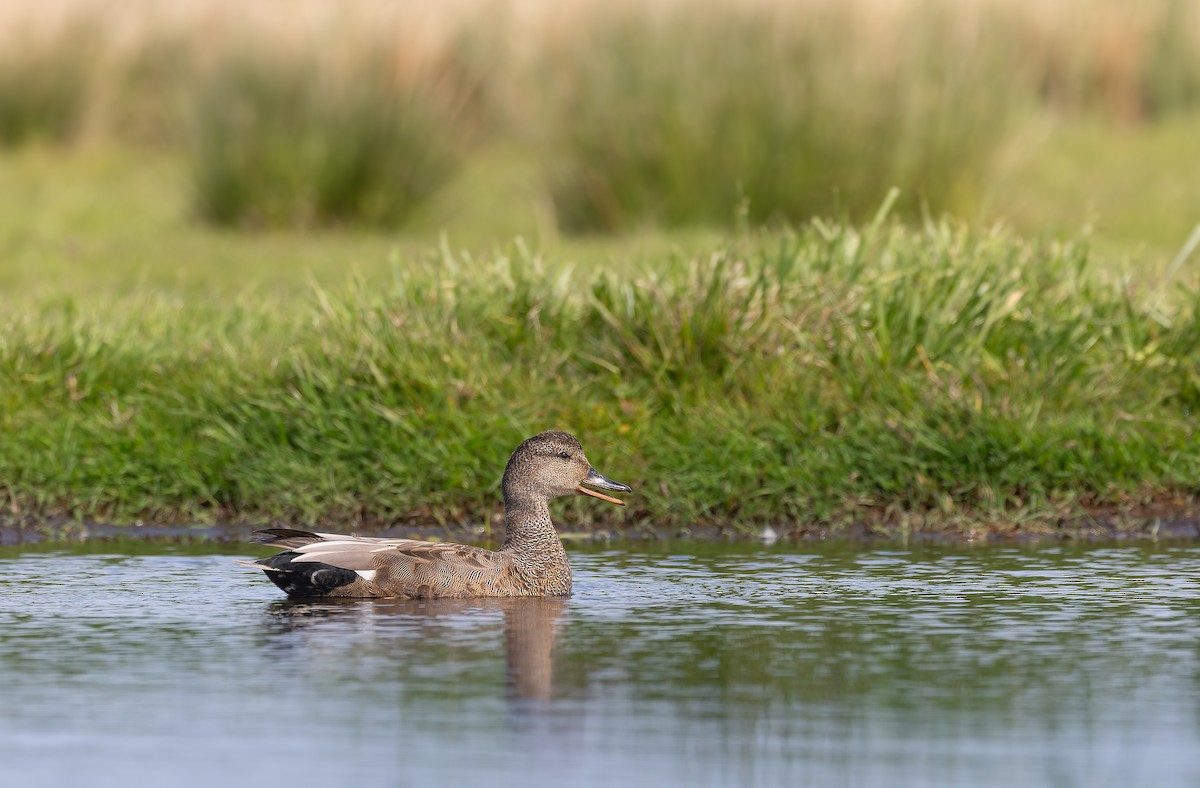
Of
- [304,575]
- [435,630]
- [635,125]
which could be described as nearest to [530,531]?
[304,575]

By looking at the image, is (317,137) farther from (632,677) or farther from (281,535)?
(632,677)

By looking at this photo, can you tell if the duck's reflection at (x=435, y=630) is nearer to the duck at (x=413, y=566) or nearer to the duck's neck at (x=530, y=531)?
the duck at (x=413, y=566)

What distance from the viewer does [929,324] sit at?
10.9 metres

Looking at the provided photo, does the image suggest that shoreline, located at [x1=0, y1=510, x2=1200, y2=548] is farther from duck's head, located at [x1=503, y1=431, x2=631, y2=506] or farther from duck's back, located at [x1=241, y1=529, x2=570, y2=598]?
duck's back, located at [x1=241, y1=529, x2=570, y2=598]

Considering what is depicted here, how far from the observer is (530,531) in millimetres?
8344

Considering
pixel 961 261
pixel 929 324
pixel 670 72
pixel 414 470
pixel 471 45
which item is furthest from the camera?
pixel 471 45

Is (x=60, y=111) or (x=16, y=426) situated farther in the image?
(x=60, y=111)

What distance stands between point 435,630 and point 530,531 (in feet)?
3.54

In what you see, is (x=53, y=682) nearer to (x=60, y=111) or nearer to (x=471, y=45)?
(x=471, y=45)

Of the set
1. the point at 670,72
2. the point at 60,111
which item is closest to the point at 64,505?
the point at 670,72

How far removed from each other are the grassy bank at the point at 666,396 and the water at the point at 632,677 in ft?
3.91

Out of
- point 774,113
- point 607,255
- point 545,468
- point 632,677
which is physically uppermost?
point 774,113

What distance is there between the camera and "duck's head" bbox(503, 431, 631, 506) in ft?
27.9

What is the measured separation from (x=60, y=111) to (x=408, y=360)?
17314mm
